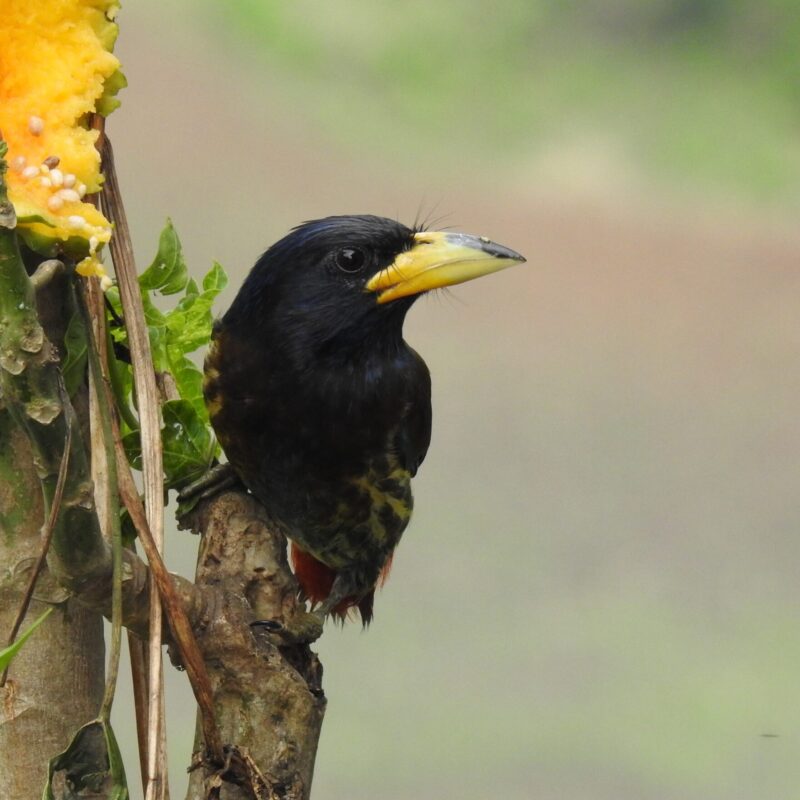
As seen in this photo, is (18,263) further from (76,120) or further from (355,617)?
(355,617)

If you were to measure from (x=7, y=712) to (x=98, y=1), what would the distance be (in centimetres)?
55

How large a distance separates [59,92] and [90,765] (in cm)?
49

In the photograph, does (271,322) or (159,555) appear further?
(271,322)

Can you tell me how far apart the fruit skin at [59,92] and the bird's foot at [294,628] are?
1.19 feet

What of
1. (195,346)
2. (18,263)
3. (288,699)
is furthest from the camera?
(195,346)

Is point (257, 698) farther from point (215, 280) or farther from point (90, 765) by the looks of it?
point (215, 280)

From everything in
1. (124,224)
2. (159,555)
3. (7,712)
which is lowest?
(7,712)

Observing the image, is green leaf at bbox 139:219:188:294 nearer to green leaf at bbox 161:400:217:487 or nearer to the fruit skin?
green leaf at bbox 161:400:217:487

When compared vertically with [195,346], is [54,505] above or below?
below

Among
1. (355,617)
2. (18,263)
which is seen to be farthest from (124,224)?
(355,617)

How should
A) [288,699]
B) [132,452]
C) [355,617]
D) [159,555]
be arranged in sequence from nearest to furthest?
[159,555]
[288,699]
[132,452]
[355,617]

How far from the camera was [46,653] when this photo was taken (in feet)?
3.22

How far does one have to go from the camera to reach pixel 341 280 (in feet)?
4.43

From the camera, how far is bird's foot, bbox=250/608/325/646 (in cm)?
108
